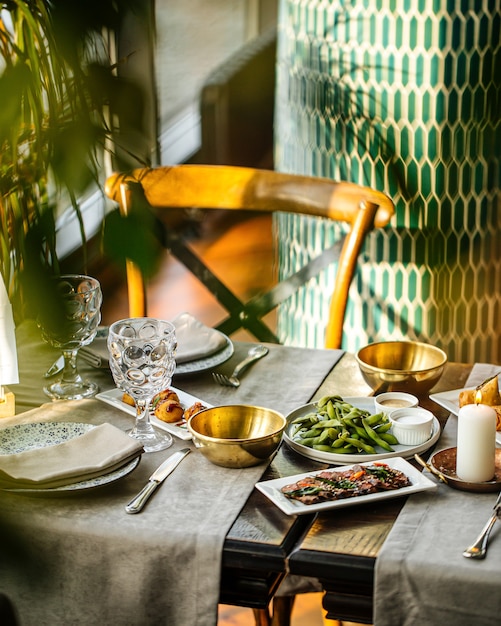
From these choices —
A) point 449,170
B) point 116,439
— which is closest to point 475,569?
point 116,439

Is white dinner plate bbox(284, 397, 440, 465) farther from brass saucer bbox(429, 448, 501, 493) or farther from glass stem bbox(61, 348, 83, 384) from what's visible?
glass stem bbox(61, 348, 83, 384)

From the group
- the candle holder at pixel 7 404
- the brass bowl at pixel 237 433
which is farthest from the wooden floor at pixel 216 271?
the brass bowl at pixel 237 433

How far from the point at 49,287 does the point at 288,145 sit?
2225 mm

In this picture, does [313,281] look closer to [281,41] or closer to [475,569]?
[281,41]

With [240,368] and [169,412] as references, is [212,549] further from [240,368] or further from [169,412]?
[240,368]

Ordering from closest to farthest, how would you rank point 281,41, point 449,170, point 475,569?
point 475,569 < point 449,170 < point 281,41

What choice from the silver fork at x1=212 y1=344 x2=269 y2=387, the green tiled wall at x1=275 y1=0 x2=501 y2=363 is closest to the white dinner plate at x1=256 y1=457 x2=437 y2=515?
the silver fork at x1=212 y1=344 x2=269 y2=387

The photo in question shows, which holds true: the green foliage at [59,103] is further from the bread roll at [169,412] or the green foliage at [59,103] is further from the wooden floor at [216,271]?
the wooden floor at [216,271]

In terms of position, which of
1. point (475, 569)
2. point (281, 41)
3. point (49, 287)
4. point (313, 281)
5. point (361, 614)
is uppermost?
point (49, 287)

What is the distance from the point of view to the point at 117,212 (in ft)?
1.05

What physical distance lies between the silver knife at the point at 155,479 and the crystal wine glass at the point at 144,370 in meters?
0.05

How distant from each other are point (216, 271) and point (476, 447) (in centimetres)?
391

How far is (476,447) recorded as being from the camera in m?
1.05

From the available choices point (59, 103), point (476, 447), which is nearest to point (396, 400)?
point (476, 447)
